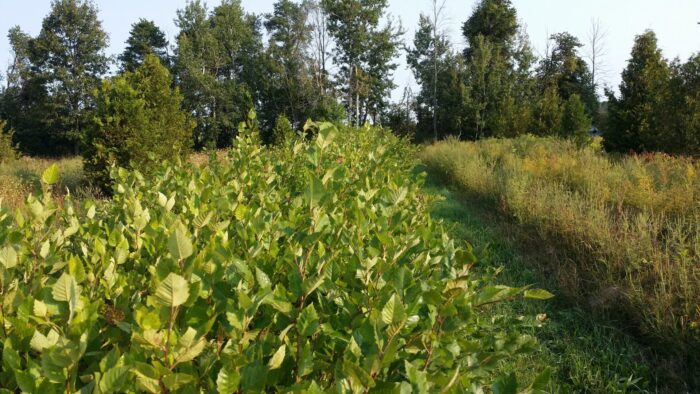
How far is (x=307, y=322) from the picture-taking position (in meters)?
1.02

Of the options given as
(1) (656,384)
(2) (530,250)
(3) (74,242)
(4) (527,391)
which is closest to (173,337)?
(4) (527,391)

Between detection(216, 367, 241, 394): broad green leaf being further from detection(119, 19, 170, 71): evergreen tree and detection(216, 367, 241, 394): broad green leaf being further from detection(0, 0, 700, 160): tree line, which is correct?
detection(119, 19, 170, 71): evergreen tree

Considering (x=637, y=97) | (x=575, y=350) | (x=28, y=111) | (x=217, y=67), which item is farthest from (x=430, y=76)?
(x=575, y=350)

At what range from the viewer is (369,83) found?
39.9 meters

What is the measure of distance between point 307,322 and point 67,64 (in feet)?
146

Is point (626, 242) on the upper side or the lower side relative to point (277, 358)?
lower

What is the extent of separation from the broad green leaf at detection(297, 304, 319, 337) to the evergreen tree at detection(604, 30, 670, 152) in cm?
1687

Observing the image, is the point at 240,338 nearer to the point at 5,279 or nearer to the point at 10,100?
the point at 5,279

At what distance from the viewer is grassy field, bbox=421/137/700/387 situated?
147 inches

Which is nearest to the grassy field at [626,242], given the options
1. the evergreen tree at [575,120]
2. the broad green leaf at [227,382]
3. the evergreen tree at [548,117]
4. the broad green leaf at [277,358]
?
the broad green leaf at [277,358]

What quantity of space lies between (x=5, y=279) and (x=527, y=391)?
46.8 inches

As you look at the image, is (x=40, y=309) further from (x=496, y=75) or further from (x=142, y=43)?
(x=142, y=43)

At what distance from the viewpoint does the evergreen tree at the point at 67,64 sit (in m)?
36.5

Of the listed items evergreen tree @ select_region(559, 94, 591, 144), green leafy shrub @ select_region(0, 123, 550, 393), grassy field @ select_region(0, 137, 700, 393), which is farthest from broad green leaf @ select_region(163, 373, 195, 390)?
evergreen tree @ select_region(559, 94, 591, 144)
